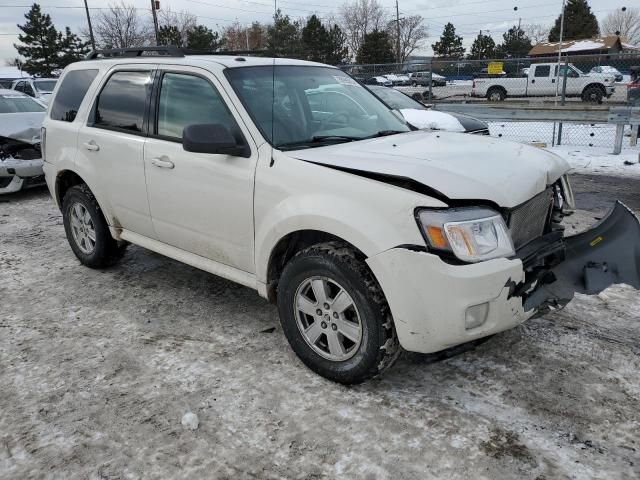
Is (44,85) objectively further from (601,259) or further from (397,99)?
(601,259)

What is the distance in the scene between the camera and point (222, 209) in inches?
138

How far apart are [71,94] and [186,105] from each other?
1.76 m

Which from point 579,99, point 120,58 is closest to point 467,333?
point 120,58

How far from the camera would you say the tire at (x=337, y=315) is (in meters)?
2.83

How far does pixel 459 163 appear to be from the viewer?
9.67 ft

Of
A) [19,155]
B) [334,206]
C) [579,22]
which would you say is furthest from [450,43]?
[334,206]

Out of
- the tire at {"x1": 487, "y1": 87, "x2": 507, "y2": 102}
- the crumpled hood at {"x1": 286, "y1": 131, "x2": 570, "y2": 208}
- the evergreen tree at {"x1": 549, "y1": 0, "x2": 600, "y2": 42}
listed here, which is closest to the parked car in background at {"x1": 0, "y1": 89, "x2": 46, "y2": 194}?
the crumpled hood at {"x1": 286, "y1": 131, "x2": 570, "y2": 208}

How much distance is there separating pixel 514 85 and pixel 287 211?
2333 cm

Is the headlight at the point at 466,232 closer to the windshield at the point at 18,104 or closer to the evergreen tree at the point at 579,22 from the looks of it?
the windshield at the point at 18,104

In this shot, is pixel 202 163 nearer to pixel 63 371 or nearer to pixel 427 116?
pixel 63 371

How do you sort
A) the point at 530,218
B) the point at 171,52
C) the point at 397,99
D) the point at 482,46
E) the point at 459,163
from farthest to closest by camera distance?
1. the point at 482,46
2. the point at 397,99
3. the point at 171,52
4. the point at 530,218
5. the point at 459,163

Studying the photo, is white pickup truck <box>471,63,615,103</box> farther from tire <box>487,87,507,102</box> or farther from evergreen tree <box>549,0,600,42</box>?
evergreen tree <box>549,0,600,42</box>

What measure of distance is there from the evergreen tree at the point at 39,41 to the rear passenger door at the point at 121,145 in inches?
2114

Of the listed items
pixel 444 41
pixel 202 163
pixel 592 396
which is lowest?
pixel 592 396
